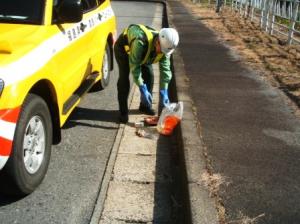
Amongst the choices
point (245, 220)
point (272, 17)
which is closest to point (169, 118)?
point (245, 220)

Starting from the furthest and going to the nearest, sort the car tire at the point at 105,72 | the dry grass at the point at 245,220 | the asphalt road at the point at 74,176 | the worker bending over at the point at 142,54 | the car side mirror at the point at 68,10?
1. the car tire at the point at 105,72
2. the worker bending over at the point at 142,54
3. the car side mirror at the point at 68,10
4. the asphalt road at the point at 74,176
5. the dry grass at the point at 245,220

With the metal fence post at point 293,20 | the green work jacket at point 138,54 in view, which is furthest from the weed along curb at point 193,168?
the metal fence post at point 293,20

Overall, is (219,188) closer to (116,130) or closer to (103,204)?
(103,204)

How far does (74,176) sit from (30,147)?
0.63 metres

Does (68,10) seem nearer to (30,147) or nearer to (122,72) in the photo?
(30,147)

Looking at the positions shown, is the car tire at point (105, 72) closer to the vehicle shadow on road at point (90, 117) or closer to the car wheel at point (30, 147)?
the vehicle shadow on road at point (90, 117)

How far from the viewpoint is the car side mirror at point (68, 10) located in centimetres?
448

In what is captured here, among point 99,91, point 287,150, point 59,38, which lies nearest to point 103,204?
point 59,38

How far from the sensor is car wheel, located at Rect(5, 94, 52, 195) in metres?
3.57

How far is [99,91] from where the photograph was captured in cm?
729

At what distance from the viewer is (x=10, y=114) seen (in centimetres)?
Answer: 338

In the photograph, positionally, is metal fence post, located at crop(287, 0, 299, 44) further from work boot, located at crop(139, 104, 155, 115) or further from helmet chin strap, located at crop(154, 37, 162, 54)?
helmet chin strap, located at crop(154, 37, 162, 54)

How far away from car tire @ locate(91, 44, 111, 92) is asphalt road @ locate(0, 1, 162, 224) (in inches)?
Answer: 26.3

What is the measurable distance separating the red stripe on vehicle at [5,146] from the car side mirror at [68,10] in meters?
1.57
